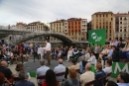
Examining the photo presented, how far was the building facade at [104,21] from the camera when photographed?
154 meters

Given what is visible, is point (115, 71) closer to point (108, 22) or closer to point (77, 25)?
point (108, 22)

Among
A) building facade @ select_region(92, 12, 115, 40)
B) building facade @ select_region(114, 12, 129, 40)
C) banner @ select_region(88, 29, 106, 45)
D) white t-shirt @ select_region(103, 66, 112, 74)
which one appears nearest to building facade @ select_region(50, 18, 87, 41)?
building facade @ select_region(92, 12, 115, 40)

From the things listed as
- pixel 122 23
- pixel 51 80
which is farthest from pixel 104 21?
pixel 51 80

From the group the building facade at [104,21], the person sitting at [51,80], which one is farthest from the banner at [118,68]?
the building facade at [104,21]

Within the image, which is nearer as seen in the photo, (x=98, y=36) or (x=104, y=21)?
(x=98, y=36)

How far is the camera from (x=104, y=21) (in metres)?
158

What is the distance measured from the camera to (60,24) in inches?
7224

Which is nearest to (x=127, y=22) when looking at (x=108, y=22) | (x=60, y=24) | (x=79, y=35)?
(x=108, y=22)

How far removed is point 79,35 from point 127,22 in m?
18.7

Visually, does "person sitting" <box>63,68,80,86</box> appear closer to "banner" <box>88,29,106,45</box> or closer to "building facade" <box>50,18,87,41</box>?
"banner" <box>88,29,106,45</box>


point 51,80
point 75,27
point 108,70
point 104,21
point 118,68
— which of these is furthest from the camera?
point 75,27

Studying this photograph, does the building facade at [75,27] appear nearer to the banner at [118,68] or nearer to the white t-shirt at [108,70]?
the white t-shirt at [108,70]

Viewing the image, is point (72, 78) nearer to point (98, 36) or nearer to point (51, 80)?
point (51, 80)

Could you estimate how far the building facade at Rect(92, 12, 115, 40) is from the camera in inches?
6073
